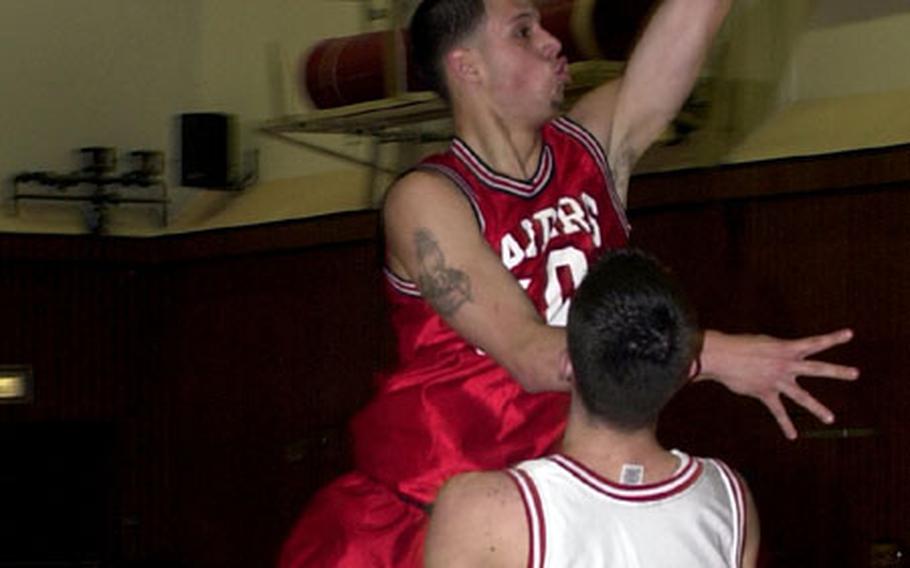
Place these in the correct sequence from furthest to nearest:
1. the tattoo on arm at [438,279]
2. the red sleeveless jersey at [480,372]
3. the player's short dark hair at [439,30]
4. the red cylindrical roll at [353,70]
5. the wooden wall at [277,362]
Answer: the red cylindrical roll at [353,70] → the wooden wall at [277,362] → the player's short dark hair at [439,30] → the red sleeveless jersey at [480,372] → the tattoo on arm at [438,279]

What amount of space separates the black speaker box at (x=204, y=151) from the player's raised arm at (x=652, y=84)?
499 cm

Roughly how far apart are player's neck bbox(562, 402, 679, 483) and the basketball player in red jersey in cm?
53

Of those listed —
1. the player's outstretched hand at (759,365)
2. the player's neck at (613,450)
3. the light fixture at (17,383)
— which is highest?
the player's outstretched hand at (759,365)

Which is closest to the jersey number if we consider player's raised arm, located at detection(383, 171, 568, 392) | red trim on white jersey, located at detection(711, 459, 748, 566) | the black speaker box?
player's raised arm, located at detection(383, 171, 568, 392)

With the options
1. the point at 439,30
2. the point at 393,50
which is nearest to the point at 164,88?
the point at 393,50

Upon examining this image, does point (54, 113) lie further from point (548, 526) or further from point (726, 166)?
point (548, 526)

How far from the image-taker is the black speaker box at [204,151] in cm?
848

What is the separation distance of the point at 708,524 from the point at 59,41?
658 centimetres

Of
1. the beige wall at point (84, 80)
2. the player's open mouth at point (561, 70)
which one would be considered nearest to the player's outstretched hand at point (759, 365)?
the player's open mouth at point (561, 70)

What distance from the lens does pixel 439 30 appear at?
358cm

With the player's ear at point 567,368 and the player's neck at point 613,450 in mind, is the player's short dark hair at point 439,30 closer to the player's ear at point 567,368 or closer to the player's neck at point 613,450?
the player's ear at point 567,368

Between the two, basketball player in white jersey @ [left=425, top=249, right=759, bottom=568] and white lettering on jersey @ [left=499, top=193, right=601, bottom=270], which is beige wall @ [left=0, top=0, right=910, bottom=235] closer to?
white lettering on jersey @ [left=499, top=193, right=601, bottom=270]

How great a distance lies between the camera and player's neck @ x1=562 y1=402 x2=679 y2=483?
8.16 feet

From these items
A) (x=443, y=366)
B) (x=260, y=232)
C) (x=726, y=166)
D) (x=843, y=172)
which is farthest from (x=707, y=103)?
(x=443, y=366)
